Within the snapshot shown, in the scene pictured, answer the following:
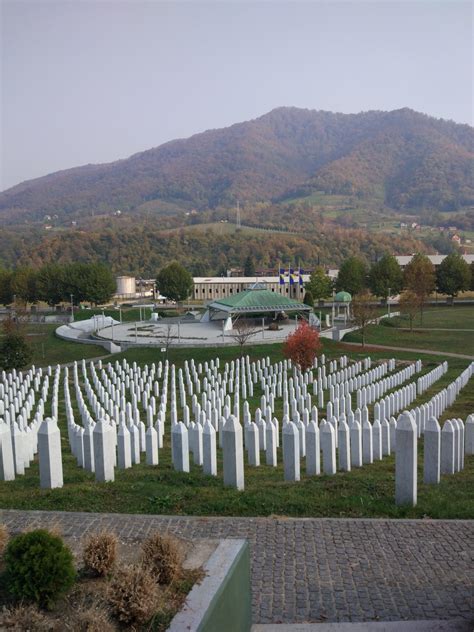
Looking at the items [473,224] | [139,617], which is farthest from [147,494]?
[473,224]

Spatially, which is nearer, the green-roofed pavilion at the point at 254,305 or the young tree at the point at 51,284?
the green-roofed pavilion at the point at 254,305

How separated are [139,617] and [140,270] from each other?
374 feet

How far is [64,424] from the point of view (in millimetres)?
18797

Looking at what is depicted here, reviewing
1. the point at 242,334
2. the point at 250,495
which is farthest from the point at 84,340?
the point at 250,495

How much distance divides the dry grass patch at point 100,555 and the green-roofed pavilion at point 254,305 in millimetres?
46993

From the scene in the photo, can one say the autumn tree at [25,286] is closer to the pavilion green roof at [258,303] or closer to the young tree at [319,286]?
the pavilion green roof at [258,303]

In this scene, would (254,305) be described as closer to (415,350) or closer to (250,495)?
(415,350)

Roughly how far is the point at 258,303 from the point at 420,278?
55.0ft

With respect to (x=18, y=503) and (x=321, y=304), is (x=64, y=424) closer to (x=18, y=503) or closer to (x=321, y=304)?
(x=18, y=503)

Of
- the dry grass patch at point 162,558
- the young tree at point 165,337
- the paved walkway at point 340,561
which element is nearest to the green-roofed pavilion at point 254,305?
the young tree at point 165,337

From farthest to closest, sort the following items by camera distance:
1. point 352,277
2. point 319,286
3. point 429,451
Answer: point 352,277 < point 319,286 < point 429,451

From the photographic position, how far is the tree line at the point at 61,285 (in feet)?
230

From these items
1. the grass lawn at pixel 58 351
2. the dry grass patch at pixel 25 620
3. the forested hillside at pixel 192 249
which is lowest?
the grass lawn at pixel 58 351

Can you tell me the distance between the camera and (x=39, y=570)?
535 cm
